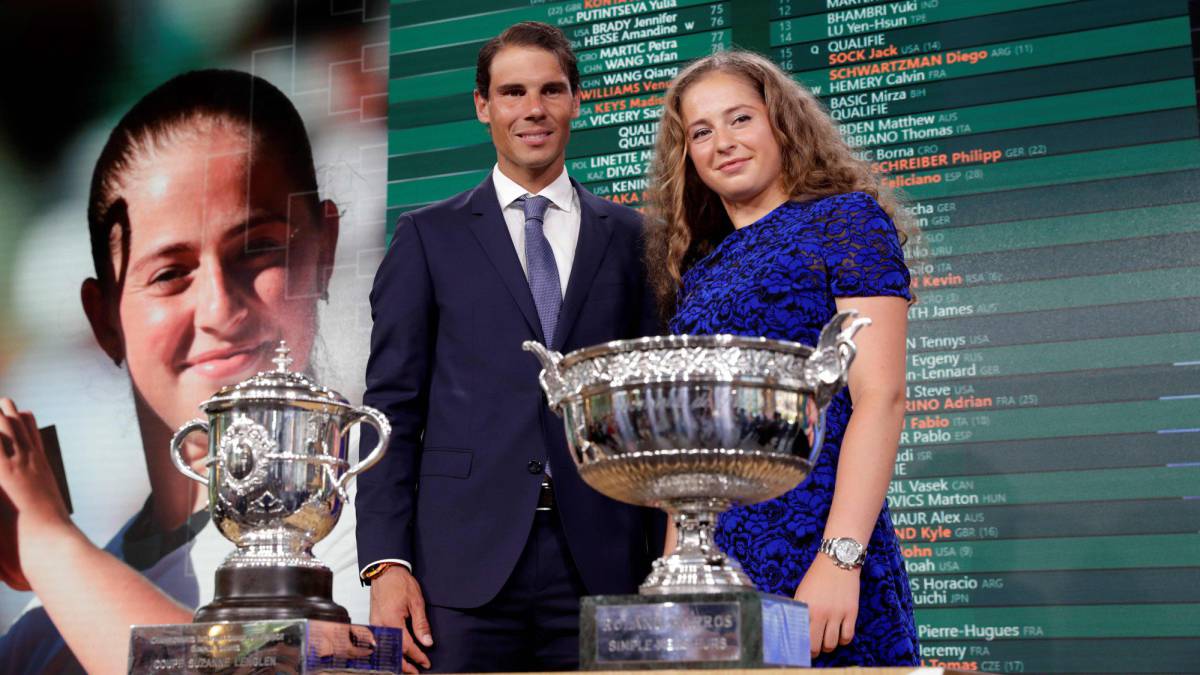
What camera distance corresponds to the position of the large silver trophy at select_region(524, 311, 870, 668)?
102 centimetres

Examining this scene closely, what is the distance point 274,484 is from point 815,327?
67 centimetres

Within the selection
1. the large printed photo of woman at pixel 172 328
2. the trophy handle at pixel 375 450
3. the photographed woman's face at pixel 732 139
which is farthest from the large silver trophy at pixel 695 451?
the large printed photo of woman at pixel 172 328

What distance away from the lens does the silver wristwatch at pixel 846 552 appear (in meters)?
1.39

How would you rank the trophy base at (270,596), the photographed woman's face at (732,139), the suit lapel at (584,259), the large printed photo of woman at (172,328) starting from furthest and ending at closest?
the large printed photo of woman at (172,328), the suit lapel at (584,259), the photographed woman's face at (732,139), the trophy base at (270,596)

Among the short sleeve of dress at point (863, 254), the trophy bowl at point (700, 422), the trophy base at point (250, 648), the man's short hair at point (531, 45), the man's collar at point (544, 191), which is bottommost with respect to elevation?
the trophy base at point (250, 648)

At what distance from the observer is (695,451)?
108cm

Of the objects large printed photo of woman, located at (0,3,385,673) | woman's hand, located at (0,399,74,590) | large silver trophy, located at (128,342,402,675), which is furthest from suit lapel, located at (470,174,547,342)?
woman's hand, located at (0,399,74,590)

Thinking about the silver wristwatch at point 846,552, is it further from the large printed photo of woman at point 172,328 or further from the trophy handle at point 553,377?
the large printed photo of woman at point 172,328

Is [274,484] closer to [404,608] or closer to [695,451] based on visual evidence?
[695,451]

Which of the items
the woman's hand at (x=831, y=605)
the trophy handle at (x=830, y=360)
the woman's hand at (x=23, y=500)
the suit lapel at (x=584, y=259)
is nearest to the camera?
the trophy handle at (x=830, y=360)

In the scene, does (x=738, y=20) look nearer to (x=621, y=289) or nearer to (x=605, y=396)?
(x=621, y=289)

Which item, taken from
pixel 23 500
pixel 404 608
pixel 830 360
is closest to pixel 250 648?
pixel 830 360

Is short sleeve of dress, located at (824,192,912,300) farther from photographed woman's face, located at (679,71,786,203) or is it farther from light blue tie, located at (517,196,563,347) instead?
light blue tie, located at (517,196,563,347)

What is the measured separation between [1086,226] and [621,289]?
0.92 metres
